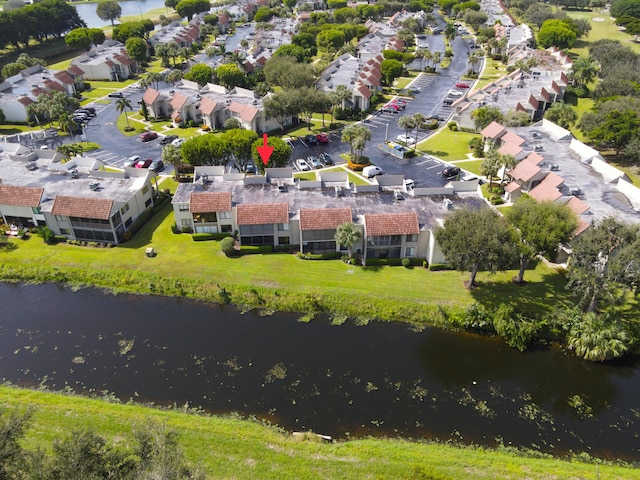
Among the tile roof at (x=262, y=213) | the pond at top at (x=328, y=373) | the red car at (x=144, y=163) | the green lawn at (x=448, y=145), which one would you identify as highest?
the tile roof at (x=262, y=213)

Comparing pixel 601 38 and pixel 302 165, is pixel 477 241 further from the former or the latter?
pixel 601 38

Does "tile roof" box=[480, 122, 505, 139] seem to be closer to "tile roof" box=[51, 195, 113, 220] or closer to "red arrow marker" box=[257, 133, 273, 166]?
"red arrow marker" box=[257, 133, 273, 166]

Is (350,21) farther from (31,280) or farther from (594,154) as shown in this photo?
(31,280)

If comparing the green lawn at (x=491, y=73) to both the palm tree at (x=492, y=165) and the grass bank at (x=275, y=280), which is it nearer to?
the palm tree at (x=492, y=165)

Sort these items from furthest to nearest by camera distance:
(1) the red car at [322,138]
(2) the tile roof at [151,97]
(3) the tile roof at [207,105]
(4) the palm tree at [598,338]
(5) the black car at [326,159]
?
1. (2) the tile roof at [151,97]
2. (3) the tile roof at [207,105]
3. (1) the red car at [322,138]
4. (5) the black car at [326,159]
5. (4) the palm tree at [598,338]

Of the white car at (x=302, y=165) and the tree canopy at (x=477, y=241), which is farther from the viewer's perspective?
the white car at (x=302, y=165)

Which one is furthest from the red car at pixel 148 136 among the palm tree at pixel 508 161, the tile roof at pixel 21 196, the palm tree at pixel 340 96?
the palm tree at pixel 508 161

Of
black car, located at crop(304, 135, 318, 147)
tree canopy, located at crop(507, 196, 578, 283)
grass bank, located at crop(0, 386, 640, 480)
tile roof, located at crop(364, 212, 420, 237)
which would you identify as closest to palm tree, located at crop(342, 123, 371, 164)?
black car, located at crop(304, 135, 318, 147)
